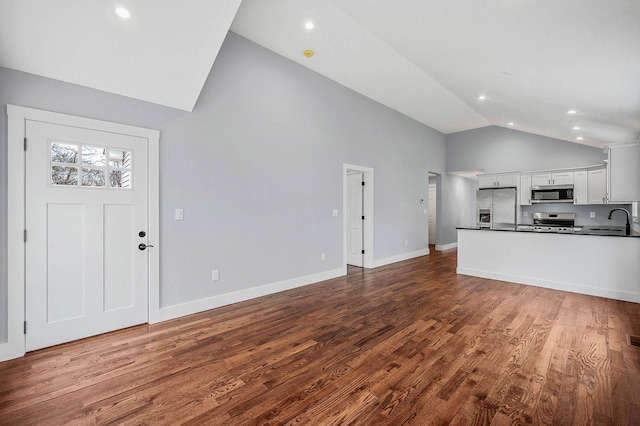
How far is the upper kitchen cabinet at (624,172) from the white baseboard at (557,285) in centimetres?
147

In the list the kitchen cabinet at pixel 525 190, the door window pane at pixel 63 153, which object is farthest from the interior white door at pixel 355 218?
the door window pane at pixel 63 153

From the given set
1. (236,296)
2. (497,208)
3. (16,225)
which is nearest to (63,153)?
(16,225)

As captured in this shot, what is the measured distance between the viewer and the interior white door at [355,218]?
6117 millimetres

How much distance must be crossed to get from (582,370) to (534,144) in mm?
6540

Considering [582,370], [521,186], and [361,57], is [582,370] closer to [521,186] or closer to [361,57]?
[361,57]

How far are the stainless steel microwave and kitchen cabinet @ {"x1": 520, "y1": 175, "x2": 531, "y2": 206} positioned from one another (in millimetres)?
97

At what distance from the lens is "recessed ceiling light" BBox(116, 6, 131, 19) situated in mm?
2248

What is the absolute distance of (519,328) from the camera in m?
3.04

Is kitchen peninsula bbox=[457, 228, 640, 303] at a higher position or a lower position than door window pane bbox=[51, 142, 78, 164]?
lower

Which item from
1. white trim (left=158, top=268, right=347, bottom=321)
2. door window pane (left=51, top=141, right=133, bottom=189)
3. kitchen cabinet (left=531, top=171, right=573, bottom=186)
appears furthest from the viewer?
kitchen cabinet (left=531, top=171, right=573, bottom=186)

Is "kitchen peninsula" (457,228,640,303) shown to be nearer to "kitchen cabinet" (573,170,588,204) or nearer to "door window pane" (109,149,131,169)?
"kitchen cabinet" (573,170,588,204)

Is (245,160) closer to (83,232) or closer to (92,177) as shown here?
(92,177)

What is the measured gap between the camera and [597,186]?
6160mm

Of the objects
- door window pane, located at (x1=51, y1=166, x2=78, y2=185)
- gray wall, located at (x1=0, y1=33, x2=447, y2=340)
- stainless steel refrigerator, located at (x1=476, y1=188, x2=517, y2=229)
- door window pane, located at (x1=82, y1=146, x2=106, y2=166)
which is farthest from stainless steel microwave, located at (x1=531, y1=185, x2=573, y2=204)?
door window pane, located at (x1=51, y1=166, x2=78, y2=185)
